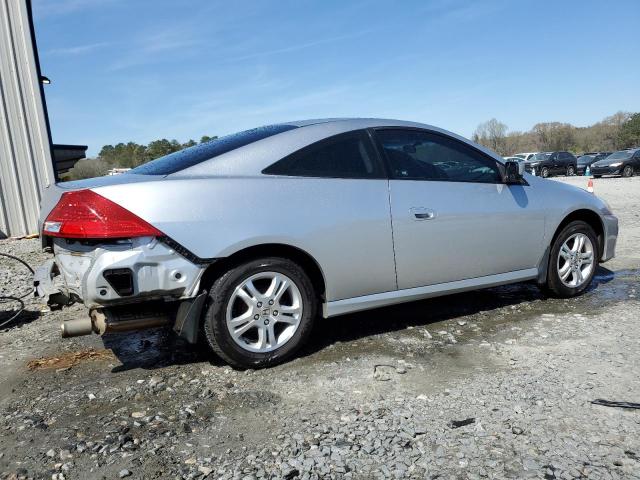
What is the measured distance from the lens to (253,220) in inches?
128

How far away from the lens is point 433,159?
410cm

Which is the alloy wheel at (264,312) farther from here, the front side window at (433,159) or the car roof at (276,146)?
the front side window at (433,159)

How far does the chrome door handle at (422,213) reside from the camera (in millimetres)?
3812

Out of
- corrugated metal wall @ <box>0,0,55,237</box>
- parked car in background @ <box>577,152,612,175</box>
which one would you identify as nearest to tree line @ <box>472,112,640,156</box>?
parked car in background @ <box>577,152,612,175</box>

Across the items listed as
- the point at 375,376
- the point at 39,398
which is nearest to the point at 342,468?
the point at 375,376

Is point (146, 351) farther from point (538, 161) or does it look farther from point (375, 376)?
point (538, 161)

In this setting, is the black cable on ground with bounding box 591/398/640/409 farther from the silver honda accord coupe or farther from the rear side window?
the rear side window

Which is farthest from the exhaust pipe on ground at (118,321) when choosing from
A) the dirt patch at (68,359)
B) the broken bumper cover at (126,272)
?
the dirt patch at (68,359)

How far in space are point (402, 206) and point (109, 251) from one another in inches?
78.1

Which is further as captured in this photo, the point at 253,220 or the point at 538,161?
the point at 538,161

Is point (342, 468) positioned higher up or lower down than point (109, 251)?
lower down

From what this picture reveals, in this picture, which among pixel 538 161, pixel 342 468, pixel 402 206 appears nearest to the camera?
pixel 342 468

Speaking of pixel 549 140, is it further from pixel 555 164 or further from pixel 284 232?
pixel 284 232

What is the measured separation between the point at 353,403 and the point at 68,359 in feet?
7.21
